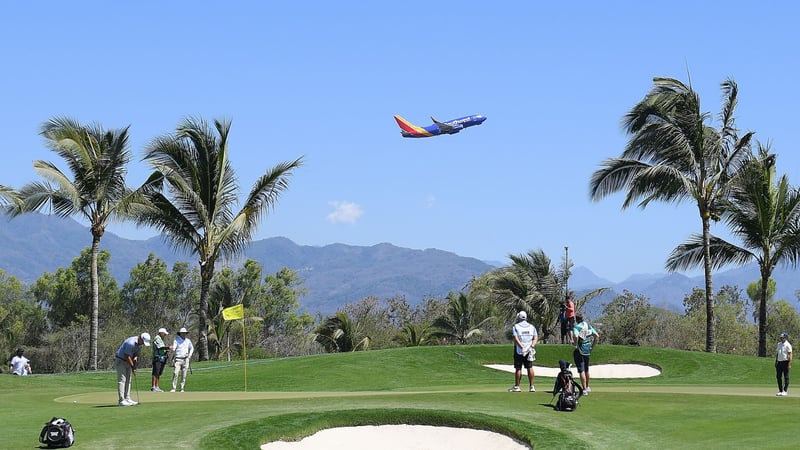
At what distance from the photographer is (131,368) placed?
22.4 meters

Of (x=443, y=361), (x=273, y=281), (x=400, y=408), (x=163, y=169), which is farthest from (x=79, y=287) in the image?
(x=400, y=408)

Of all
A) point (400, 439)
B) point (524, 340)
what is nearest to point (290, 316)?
point (524, 340)

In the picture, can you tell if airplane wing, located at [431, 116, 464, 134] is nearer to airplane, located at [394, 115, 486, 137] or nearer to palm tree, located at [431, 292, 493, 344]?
airplane, located at [394, 115, 486, 137]

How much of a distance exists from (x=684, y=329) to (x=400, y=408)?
74.5 metres

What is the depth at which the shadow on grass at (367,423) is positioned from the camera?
17.7 metres

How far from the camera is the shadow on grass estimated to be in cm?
1770

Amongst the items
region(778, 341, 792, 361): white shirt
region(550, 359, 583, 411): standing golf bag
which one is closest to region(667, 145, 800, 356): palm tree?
region(778, 341, 792, 361): white shirt

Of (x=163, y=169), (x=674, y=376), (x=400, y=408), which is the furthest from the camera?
(x=163, y=169)

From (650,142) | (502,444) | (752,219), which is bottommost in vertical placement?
(502,444)

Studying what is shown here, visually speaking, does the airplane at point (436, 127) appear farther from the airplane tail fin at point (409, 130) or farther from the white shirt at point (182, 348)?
the white shirt at point (182, 348)

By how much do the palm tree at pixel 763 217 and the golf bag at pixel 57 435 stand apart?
34.5 m

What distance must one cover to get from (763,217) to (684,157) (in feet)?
15.3

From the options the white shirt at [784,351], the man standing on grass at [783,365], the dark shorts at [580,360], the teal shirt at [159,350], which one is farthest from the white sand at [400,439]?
the white shirt at [784,351]

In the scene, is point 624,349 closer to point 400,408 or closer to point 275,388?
point 275,388
